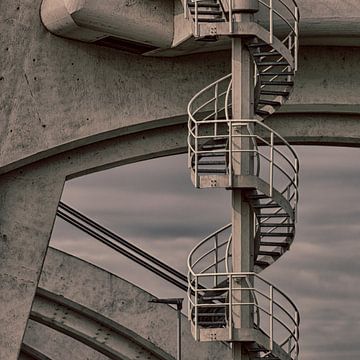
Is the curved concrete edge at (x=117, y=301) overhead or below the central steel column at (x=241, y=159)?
overhead

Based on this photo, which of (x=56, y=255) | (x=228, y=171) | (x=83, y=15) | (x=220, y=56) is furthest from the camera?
(x=56, y=255)

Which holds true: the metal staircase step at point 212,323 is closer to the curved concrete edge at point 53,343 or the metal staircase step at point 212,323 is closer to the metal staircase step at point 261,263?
the metal staircase step at point 261,263

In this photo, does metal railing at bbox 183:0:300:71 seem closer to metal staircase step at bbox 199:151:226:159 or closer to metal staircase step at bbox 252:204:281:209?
metal staircase step at bbox 199:151:226:159

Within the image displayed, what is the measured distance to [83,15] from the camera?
108ft

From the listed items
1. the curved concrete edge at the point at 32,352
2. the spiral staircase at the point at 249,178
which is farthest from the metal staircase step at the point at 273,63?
the curved concrete edge at the point at 32,352

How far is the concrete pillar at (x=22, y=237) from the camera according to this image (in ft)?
114

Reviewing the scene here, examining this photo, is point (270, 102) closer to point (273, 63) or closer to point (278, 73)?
point (278, 73)

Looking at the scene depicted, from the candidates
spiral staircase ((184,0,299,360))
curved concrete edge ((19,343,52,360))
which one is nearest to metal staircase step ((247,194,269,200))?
spiral staircase ((184,0,299,360))

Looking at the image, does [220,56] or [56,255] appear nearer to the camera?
[220,56]

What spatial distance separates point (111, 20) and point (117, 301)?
10.4 meters

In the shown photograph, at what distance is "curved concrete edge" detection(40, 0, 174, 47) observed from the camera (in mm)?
33000

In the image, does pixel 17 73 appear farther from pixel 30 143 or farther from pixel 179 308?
pixel 179 308

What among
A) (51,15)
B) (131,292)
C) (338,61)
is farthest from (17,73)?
(131,292)

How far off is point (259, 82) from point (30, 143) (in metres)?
4.77
